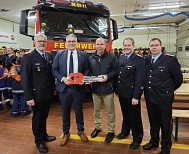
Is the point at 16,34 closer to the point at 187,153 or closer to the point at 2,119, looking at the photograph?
the point at 2,119

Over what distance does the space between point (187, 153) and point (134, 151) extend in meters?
0.81

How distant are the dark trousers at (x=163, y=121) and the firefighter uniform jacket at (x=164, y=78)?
11 cm

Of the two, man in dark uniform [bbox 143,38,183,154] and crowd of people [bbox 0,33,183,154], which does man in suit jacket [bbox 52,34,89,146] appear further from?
man in dark uniform [bbox 143,38,183,154]

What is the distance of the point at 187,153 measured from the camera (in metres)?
2.59

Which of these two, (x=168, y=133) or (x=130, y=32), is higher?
(x=130, y=32)

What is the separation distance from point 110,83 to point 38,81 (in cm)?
117

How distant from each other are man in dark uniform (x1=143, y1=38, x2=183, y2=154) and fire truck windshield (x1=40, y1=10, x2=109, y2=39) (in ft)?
8.80

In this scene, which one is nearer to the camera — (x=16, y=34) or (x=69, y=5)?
(x=69, y=5)

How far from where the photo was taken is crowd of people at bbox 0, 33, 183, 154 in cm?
240

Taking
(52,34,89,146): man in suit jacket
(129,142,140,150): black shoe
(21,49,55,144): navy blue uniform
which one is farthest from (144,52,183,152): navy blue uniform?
(21,49,55,144): navy blue uniform

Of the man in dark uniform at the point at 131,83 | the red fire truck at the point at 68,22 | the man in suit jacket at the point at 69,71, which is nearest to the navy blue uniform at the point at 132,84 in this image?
the man in dark uniform at the point at 131,83

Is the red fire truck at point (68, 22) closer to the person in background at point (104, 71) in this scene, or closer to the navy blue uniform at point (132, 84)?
the person in background at point (104, 71)

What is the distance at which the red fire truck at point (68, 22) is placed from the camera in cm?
427

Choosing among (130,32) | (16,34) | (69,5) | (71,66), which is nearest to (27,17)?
(69,5)
